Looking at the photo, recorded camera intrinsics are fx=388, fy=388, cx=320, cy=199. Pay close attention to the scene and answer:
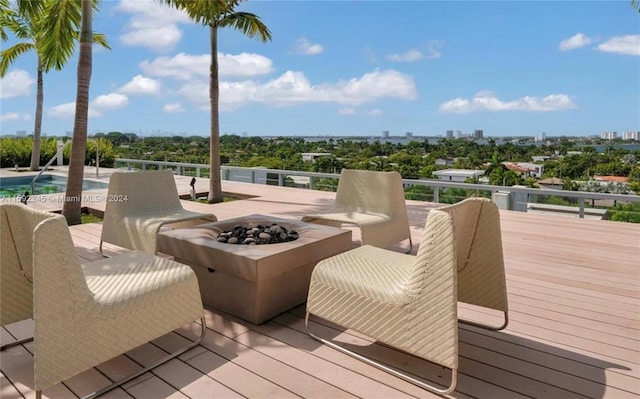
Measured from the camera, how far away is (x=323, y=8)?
35.3 ft

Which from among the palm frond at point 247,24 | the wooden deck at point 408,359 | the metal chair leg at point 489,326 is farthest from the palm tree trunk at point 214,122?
the metal chair leg at point 489,326

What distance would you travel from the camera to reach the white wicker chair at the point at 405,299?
162 cm

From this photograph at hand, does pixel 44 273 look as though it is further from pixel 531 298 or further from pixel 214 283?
pixel 531 298

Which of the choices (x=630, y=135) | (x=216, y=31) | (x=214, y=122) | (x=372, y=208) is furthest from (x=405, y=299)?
(x=630, y=135)

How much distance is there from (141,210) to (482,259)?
3.07 metres

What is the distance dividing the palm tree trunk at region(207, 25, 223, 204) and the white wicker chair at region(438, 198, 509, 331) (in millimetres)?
5508

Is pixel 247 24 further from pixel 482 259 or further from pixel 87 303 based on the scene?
pixel 87 303

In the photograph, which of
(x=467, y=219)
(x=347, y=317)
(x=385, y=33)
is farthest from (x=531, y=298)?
(x=385, y=33)

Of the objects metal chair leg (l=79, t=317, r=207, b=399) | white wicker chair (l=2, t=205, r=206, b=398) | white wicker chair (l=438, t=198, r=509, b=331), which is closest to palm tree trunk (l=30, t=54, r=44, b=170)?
white wicker chair (l=2, t=205, r=206, b=398)

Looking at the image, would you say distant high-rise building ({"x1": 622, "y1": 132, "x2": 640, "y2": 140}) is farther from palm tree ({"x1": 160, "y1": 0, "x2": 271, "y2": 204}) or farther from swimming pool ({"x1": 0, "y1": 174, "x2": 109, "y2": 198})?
swimming pool ({"x1": 0, "y1": 174, "x2": 109, "y2": 198})

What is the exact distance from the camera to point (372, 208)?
3939 mm

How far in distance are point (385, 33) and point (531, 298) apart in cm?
1511

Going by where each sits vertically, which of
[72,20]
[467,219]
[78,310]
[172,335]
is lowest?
[172,335]

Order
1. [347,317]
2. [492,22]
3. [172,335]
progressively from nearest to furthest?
1. [347,317]
2. [172,335]
3. [492,22]
